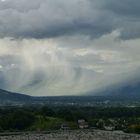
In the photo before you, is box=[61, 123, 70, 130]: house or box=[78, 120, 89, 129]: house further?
box=[78, 120, 89, 129]: house

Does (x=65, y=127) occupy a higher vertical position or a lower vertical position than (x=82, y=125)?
lower

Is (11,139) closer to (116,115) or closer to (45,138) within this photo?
(45,138)

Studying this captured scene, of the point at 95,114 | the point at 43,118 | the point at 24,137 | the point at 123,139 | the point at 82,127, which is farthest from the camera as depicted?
the point at 95,114

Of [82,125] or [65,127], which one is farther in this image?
[82,125]

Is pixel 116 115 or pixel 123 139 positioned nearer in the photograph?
pixel 123 139

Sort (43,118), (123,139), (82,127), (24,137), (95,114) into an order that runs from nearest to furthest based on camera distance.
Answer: (123,139) < (24,137) < (82,127) < (43,118) < (95,114)

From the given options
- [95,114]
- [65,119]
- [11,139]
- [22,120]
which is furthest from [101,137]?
[95,114]

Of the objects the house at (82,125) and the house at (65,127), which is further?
the house at (82,125)

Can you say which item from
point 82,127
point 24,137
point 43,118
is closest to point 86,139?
point 24,137

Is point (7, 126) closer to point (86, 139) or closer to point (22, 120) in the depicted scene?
point (22, 120)
